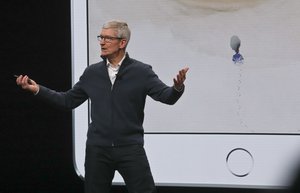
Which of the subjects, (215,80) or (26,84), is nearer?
(26,84)

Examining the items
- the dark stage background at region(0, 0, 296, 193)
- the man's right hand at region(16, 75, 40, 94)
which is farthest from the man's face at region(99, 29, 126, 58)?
the dark stage background at region(0, 0, 296, 193)

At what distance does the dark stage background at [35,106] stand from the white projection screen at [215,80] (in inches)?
11.3

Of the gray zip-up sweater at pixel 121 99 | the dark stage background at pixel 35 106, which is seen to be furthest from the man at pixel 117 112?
the dark stage background at pixel 35 106

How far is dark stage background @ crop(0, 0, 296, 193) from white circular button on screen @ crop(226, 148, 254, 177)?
0.62m

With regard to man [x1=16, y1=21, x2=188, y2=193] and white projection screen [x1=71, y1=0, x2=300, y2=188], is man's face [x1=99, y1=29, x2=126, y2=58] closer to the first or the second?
man [x1=16, y1=21, x2=188, y2=193]

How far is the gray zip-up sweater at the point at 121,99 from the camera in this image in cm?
238

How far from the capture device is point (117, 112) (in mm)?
2391

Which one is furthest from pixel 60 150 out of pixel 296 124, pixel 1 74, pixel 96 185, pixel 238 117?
pixel 296 124

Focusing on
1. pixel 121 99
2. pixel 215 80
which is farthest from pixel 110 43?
pixel 215 80

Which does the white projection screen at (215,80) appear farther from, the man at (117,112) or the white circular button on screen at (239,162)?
the man at (117,112)

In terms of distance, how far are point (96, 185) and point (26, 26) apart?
1050mm

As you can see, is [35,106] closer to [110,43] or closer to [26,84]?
[26,84]

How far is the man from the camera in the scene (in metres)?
2.39

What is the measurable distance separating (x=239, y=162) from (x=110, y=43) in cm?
76
